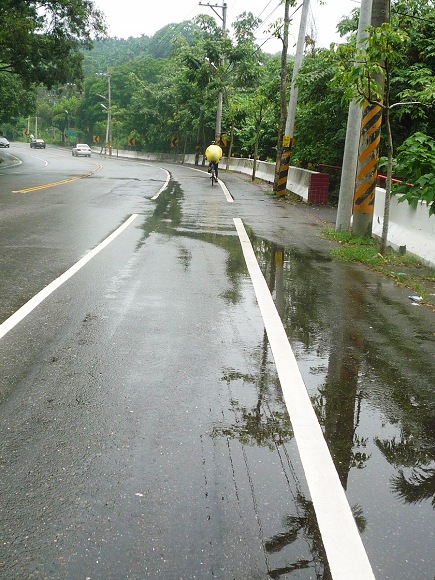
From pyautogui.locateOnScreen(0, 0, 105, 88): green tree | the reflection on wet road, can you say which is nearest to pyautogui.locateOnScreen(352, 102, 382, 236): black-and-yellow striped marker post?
the reflection on wet road

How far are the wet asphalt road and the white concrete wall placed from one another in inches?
78.0

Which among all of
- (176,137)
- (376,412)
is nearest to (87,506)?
(376,412)

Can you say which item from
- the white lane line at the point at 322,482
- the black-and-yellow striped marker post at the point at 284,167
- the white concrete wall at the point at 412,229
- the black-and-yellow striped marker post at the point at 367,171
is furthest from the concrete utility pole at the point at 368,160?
the black-and-yellow striped marker post at the point at 284,167

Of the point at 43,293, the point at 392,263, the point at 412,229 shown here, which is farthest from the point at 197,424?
the point at 412,229

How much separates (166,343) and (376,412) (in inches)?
80.9

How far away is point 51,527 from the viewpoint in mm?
2816

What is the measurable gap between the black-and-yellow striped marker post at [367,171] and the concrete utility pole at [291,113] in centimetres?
977

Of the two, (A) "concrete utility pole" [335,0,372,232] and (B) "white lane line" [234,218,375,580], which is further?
(A) "concrete utility pole" [335,0,372,232]

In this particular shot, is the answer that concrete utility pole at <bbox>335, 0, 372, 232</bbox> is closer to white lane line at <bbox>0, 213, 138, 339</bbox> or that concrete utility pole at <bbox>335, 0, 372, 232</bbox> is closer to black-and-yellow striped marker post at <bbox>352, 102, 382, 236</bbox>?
black-and-yellow striped marker post at <bbox>352, 102, 382, 236</bbox>

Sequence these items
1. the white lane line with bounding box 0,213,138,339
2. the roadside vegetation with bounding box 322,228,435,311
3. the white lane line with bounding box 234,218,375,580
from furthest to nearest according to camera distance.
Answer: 1. the roadside vegetation with bounding box 322,228,435,311
2. the white lane line with bounding box 0,213,138,339
3. the white lane line with bounding box 234,218,375,580

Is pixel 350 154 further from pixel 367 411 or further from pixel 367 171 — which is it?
pixel 367 411

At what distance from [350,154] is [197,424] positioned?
35.8 ft

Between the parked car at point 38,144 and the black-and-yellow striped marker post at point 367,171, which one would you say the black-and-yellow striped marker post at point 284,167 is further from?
the parked car at point 38,144

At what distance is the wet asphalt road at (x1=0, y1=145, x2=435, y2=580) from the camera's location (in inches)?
107
